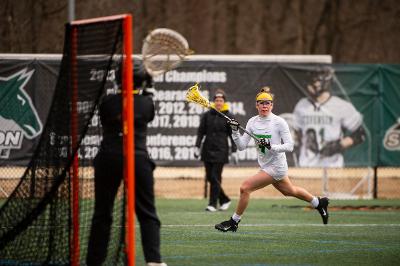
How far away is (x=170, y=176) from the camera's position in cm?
2603

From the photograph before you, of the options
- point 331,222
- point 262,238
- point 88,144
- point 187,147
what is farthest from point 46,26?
point 88,144

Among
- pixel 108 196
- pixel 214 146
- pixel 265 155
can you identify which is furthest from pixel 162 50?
pixel 214 146

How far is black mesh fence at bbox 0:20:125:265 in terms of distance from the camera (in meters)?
10.6

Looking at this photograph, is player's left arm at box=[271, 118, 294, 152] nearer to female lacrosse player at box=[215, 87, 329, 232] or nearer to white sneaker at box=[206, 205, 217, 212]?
female lacrosse player at box=[215, 87, 329, 232]

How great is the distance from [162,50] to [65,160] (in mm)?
1605

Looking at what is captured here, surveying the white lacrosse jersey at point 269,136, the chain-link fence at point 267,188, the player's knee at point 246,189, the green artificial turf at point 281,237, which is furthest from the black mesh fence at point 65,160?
the chain-link fence at point 267,188

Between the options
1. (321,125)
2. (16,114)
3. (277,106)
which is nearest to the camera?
(16,114)

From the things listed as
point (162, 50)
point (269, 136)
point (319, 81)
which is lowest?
point (269, 136)

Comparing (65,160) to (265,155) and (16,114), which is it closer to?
(265,155)

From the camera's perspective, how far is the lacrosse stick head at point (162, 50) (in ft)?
34.2

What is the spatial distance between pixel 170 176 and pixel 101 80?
15528mm

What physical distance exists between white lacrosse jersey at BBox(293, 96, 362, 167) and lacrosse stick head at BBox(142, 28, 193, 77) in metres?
13.4

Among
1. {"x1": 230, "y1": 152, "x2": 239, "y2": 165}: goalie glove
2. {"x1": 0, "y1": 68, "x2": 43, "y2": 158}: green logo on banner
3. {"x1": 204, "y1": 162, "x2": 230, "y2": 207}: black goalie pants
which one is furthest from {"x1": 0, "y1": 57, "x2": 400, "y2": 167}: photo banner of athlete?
{"x1": 204, "y1": 162, "x2": 230, "y2": 207}: black goalie pants

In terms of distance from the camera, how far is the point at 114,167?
1028 cm
